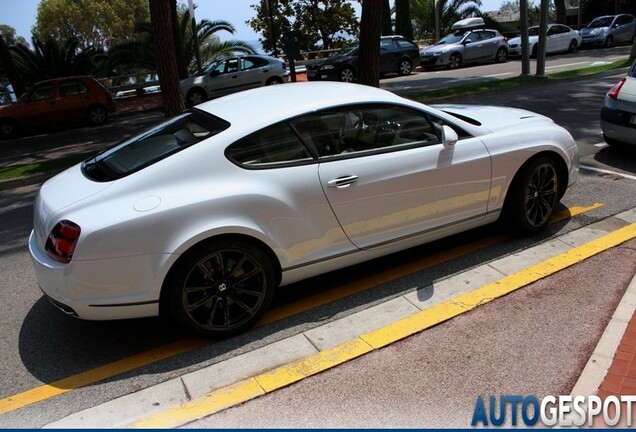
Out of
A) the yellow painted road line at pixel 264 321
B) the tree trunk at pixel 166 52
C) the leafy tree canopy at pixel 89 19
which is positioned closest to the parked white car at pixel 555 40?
the tree trunk at pixel 166 52

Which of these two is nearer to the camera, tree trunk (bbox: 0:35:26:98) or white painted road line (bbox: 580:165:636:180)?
white painted road line (bbox: 580:165:636:180)

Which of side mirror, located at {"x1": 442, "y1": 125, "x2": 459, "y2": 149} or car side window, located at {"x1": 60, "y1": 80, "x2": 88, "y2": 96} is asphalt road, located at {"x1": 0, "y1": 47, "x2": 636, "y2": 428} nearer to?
side mirror, located at {"x1": 442, "y1": 125, "x2": 459, "y2": 149}

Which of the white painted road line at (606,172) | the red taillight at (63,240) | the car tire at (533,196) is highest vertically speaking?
the red taillight at (63,240)

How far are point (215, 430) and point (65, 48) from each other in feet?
71.0

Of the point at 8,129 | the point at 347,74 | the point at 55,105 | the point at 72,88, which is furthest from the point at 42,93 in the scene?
the point at 347,74

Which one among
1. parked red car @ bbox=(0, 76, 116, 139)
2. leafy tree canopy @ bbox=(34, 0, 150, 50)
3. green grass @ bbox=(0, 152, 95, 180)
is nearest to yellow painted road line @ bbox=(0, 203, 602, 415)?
green grass @ bbox=(0, 152, 95, 180)

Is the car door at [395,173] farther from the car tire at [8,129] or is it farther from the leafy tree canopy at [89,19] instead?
the leafy tree canopy at [89,19]

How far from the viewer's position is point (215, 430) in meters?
2.74

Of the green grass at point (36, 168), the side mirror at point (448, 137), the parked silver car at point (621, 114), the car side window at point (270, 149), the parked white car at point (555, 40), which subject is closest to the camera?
the car side window at point (270, 149)

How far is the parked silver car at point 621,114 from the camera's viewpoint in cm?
654

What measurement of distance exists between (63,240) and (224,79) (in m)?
14.8

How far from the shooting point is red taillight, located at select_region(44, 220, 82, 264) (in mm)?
3131

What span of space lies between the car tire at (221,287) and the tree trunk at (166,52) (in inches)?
298

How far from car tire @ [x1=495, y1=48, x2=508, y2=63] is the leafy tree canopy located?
39249 millimetres
